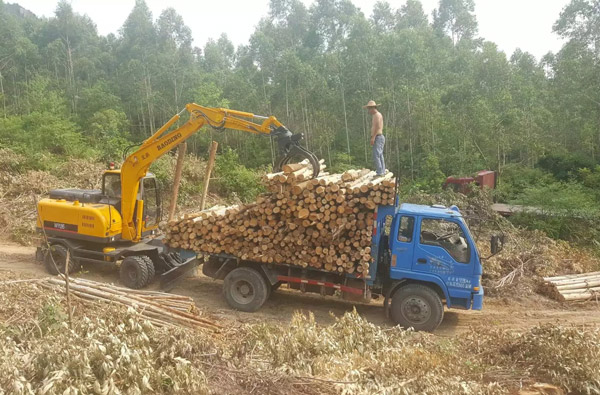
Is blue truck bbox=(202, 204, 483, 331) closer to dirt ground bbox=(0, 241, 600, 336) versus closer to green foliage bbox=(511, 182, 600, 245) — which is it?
dirt ground bbox=(0, 241, 600, 336)

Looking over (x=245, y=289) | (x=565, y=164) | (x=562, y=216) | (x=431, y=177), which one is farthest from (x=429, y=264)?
(x=565, y=164)

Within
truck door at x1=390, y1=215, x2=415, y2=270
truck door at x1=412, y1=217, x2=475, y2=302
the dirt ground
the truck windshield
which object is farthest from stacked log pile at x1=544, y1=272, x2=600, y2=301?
truck door at x1=390, y1=215, x2=415, y2=270

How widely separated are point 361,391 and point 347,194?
372 cm

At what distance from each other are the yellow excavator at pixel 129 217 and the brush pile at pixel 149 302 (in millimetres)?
1692

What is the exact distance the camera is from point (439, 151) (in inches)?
932

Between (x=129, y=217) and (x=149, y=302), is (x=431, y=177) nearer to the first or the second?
(x=129, y=217)

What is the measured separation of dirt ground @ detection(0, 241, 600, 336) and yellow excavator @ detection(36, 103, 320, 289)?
0.52 metres

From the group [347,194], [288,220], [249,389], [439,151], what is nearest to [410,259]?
[347,194]

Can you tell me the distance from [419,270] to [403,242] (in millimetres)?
544

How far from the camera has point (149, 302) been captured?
6.72m

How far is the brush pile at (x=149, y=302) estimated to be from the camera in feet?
20.9

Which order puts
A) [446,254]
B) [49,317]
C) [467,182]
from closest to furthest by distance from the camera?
[49,317] → [446,254] → [467,182]

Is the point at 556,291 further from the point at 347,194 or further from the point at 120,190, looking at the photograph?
the point at 120,190

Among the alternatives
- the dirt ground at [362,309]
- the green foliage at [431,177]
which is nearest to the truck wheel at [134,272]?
the dirt ground at [362,309]
